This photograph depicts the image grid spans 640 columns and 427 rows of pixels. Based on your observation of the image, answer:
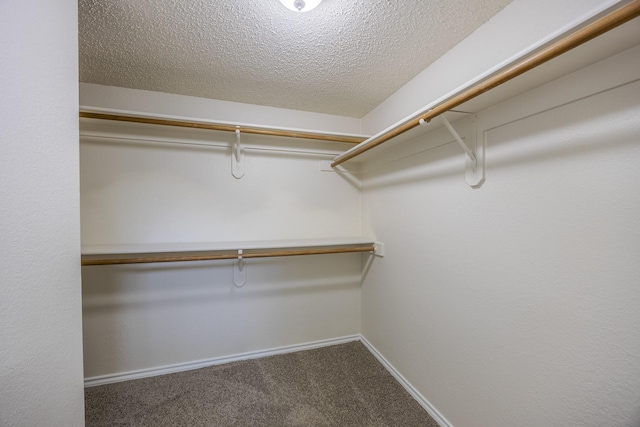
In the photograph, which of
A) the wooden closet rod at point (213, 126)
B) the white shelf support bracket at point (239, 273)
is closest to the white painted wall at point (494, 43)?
the wooden closet rod at point (213, 126)

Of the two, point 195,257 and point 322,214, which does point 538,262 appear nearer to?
point 322,214

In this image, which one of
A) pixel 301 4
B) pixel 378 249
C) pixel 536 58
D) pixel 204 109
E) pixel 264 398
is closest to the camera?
pixel 536 58

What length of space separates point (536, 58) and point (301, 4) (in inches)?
34.9

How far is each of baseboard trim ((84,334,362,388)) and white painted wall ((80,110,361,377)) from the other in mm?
35

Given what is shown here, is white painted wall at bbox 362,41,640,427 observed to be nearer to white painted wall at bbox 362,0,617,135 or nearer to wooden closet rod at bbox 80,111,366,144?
white painted wall at bbox 362,0,617,135

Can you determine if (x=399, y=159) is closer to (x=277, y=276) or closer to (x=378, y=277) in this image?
(x=378, y=277)

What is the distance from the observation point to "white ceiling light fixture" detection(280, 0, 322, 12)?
104 centimetres

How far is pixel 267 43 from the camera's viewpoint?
53.5 inches

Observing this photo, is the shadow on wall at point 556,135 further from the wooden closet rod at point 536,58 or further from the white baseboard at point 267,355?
the white baseboard at point 267,355

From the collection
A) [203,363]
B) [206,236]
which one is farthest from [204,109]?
[203,363]

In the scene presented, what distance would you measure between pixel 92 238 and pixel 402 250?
2221mm

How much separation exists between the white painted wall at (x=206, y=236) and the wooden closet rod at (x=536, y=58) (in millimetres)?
1123

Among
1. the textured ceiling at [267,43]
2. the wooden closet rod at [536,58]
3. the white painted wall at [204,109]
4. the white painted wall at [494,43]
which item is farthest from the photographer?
the white painted wall at [204,109]

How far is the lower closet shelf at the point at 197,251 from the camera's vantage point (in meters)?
1.58
